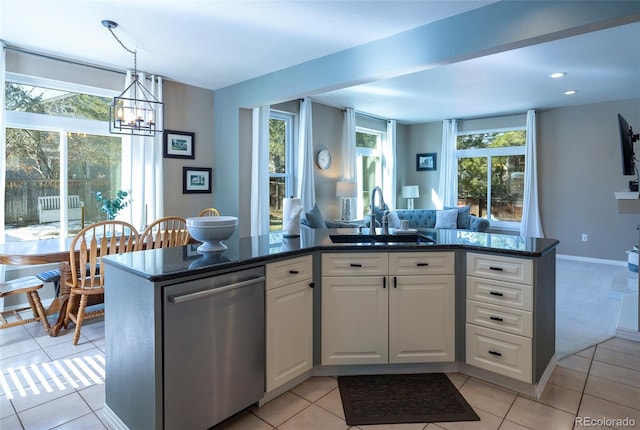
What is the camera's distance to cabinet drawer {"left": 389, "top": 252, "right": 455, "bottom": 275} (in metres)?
2.39

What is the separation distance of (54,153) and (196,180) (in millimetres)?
1576

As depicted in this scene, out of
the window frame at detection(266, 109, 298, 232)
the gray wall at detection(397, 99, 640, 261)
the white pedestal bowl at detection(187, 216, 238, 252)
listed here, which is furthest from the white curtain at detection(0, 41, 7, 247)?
the gray wall at detection(397, 99, 640, 261)

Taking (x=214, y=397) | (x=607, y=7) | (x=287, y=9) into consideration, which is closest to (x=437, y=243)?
(x=214, y=397)

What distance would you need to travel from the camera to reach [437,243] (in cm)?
245

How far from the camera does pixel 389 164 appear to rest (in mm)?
7770

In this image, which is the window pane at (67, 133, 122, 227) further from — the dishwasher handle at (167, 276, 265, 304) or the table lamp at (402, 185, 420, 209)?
the table lamp at (402, 185, 420, 209)

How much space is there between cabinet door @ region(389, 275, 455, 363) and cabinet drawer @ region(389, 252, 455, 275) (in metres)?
0.03

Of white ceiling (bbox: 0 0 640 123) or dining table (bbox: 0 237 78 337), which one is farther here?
white ceiling (bbox: 0 0 640 123)

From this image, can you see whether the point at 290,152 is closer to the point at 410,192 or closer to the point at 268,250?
the point at 410,192

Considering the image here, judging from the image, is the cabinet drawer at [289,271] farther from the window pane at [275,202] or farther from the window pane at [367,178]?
the window pane at [367,178]

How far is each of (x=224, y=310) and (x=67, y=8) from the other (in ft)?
9.04

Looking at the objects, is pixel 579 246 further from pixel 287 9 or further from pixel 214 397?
pixel 214 397

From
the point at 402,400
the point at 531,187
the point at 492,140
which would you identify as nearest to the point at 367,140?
the point at 492,140

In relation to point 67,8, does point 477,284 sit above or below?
below
